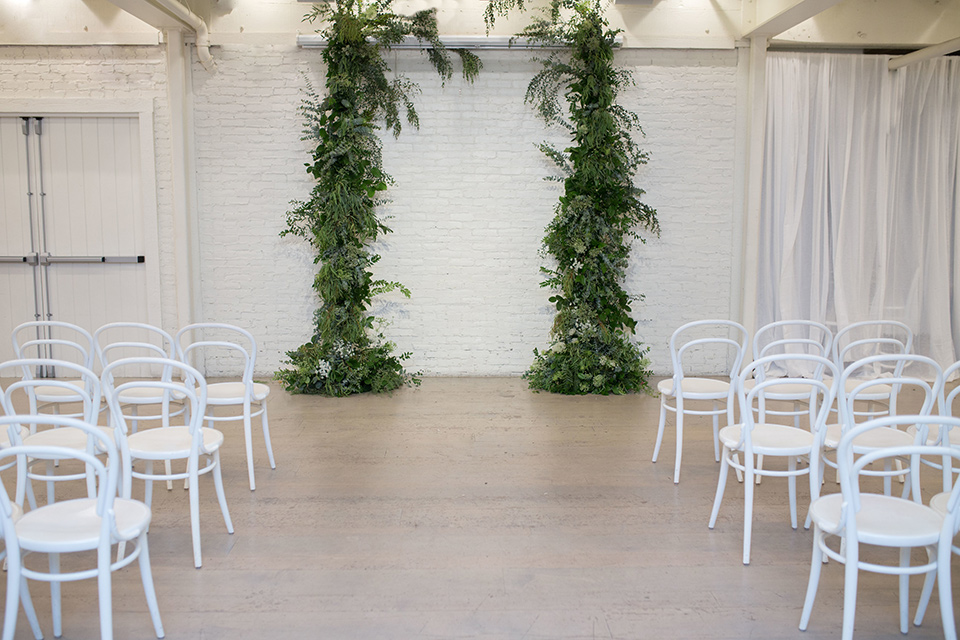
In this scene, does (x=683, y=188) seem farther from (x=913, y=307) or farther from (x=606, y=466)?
(x=606, y=466)

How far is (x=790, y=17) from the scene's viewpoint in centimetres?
604

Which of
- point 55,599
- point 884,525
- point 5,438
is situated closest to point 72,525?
point 55,599

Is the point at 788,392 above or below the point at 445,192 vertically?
below

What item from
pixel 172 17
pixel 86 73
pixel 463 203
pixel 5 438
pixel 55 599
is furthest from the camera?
pixel 463 203

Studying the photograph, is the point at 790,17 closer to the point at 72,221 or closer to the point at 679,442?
the point at 679,442

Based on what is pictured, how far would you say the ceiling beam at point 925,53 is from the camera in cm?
610

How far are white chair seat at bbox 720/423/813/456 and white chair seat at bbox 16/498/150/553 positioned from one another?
7.78 ft

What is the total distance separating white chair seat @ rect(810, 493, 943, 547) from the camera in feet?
7.75

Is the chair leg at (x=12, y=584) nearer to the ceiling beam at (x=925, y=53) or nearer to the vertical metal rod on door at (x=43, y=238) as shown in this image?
the vertical metal rod on door at (x=43, y=238)

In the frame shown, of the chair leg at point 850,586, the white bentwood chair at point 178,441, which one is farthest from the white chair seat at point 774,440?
the white bentwood chair at point 178,441

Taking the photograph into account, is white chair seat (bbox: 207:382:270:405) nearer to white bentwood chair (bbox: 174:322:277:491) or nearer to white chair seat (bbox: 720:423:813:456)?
white bentwood chair (bbox: 174:322:277:491)

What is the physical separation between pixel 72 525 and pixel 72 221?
5.35 m

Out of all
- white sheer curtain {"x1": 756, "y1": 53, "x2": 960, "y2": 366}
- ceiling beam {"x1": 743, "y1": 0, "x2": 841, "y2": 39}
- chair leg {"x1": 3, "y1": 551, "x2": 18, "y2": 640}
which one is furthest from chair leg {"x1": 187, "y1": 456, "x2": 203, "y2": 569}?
white sheer curtain {"x1": 756, "y1": 53, "x2": 960, "y2": 366}

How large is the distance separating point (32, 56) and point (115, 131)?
36.3 inches
